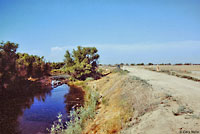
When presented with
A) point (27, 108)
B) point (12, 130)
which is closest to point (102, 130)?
point (12, 130)

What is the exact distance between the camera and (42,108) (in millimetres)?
16812

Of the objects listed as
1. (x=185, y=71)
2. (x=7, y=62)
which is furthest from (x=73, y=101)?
(x=185, y=71)

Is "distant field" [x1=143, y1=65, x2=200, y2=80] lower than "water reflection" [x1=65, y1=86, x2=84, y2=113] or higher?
higher

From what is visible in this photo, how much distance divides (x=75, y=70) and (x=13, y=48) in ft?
46.8

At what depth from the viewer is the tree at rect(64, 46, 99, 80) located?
3512 centimetres

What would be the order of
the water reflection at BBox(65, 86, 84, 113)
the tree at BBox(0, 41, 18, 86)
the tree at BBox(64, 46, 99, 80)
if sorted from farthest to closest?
the tree at BBox(64, 46, 99, 80), the tree at BBox(0, 41, 18, 86), the water reflection at BBox(65, 86, 84, 113)

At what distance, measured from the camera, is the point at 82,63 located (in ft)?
114

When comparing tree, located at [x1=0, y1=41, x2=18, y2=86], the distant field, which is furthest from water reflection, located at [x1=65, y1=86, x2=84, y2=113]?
the distant field

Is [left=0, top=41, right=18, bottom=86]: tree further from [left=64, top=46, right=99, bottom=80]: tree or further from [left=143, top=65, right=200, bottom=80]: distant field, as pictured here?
[left=143, top=65, right=200, bottom=80]: distant field

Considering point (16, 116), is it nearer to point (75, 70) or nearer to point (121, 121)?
point (121, 121)

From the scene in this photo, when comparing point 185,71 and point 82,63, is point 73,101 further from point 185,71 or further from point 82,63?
point 185,71

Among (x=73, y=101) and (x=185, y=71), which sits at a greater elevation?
(x=185, y=71)

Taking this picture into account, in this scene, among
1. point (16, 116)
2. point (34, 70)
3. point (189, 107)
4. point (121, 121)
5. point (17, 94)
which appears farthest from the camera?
point (34, 70)

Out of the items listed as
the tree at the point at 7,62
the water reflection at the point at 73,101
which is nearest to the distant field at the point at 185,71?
the water reflection at the point at 73,101
